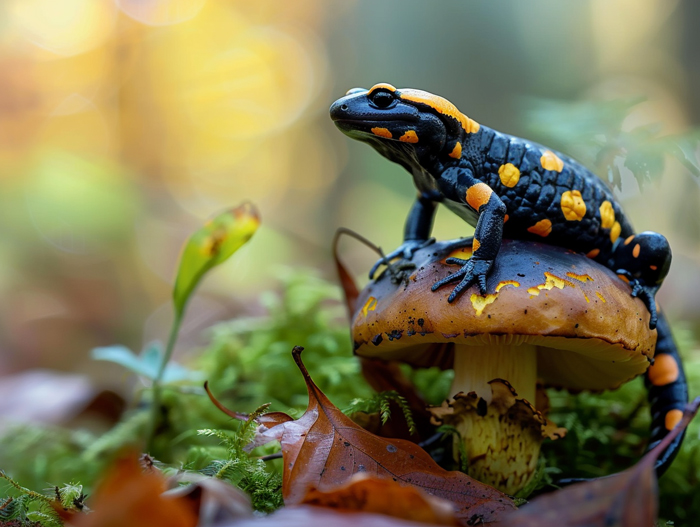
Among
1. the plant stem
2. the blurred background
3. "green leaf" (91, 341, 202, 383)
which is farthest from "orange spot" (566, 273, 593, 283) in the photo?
the blurred background

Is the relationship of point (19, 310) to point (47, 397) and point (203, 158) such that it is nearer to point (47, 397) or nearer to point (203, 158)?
point (203, 158)

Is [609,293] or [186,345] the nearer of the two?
[609,293]

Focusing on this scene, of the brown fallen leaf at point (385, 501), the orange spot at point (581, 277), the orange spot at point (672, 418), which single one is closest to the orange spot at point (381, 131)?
the orange spot at point (581, 277)

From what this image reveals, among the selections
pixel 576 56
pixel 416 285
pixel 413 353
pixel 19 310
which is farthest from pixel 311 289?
pixel 576 56

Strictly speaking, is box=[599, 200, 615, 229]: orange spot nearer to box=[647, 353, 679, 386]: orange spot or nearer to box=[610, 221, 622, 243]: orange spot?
box=[610, 221, 622, 243]: orange spot

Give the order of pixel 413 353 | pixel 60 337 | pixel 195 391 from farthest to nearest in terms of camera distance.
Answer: pixel 60 337
pixel 195 391
pixel 413 353

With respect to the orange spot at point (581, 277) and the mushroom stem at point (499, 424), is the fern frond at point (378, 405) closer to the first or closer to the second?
the mushroom stem at point (499, 424)
